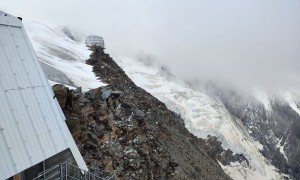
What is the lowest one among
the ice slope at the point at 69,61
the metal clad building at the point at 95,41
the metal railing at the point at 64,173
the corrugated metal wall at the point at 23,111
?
the metal clad building at the point at 95,41

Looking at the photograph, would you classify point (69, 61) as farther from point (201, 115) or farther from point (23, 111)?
point (201, 115)

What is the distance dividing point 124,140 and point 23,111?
51.9 feet

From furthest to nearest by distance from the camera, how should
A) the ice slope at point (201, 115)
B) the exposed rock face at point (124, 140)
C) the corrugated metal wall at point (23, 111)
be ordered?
the ice slope at point (201, 115)
the exposed rock face at point (124, 140)
the corrugated metal wall at point (23, 111)

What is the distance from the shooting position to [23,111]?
40.7 ft

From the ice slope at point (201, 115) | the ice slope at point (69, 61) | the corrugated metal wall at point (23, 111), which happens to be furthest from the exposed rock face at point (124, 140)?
the ice slope at point (201, 115)

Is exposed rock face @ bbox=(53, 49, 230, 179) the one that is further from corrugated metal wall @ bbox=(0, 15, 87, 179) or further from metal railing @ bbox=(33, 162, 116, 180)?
metal railing @ bbox=(33, 162, 116, 180)

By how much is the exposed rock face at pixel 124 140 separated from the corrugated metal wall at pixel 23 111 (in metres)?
8.69

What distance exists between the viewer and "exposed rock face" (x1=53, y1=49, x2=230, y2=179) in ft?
80.1

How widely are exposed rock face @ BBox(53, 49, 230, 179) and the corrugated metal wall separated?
869 centimetres

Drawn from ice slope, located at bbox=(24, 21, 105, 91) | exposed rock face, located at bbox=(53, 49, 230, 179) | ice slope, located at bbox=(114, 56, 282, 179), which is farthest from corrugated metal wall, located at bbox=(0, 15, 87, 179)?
ice slope, located at bbox=(114, 56, 282, 179)

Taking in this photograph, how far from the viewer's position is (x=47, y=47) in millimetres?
48375

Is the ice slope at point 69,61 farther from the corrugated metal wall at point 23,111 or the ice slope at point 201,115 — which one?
the ice slope at point 201,115

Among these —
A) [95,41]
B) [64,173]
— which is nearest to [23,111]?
[64,173]

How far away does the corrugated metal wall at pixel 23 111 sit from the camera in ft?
36.8
